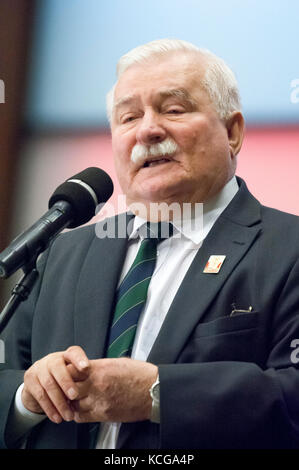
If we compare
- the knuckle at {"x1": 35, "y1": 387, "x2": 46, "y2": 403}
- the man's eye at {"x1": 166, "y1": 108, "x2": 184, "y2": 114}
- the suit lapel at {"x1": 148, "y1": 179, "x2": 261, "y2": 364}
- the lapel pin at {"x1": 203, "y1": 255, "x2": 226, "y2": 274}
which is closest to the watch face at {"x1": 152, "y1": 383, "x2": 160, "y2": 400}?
the suit lapel at {"x1": 148, "y1": 179, "x2": 261, "y2": 364}

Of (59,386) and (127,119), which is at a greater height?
(127,119)

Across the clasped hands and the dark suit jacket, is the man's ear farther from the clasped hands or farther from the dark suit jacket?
the clasped hands

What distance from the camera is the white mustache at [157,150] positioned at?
6.10 feet

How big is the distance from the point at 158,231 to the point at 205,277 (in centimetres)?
29

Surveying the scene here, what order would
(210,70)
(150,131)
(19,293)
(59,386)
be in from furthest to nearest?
(210,70) → (150,131) → (59,386) → (19,293)

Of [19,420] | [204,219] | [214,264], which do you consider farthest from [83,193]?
[19,420]

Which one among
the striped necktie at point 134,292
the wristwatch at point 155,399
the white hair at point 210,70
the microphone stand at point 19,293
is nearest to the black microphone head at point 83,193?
the microphone stand at point 19,293

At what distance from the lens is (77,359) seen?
1.37 meters

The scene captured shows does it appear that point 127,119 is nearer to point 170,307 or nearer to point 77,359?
point 170,307

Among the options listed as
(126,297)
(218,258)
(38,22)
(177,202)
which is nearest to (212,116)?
(177,202)

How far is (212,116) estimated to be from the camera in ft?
6.40

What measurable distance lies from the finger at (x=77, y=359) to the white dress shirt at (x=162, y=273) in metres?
0.27

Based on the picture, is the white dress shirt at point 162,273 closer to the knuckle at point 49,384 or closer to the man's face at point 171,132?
the man's face at point 171,132
